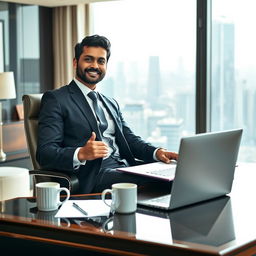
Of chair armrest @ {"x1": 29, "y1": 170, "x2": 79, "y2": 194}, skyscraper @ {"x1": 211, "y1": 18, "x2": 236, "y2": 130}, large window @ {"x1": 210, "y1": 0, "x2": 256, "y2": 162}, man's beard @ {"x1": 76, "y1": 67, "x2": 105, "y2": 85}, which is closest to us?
chair armrest @ {"x1": 29, "y1": 170, "x2": 79, "y2": 194}

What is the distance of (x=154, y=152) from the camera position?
2.96 meters

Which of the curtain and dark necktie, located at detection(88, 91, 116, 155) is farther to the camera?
the curtain

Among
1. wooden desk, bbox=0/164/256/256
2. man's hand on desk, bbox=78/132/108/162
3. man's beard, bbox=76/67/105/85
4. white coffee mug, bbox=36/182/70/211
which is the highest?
man's beard, bbox=76/67/105/85

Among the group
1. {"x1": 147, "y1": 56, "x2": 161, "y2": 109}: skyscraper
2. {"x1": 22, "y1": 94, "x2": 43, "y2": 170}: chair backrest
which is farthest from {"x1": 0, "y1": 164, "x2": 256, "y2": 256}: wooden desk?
{"x1": 147, "y1": 56, "x2": 161, "y2": 109}: skyscraper

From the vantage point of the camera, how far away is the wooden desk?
5.41 feet

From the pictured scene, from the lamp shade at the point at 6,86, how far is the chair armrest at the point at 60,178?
2.47 meters

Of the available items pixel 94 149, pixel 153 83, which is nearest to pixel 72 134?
pixel 94 149

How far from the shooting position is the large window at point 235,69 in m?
5.00

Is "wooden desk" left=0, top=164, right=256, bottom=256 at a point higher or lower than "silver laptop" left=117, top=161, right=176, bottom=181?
lower

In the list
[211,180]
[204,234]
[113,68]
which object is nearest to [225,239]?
[204,234]

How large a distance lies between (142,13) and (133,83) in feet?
2.40

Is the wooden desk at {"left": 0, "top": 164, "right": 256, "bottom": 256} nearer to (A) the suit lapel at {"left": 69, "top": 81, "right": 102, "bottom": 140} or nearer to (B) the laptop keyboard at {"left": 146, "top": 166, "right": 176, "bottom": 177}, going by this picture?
(B) the laptop keyboard at {"left": 146, "top": 166, "right": 176, "bottom": 177}

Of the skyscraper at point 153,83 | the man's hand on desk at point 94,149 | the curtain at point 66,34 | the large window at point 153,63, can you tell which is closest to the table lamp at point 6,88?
the curtain at point 66,34

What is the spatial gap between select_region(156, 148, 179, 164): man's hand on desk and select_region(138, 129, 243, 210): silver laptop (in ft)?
1.62
